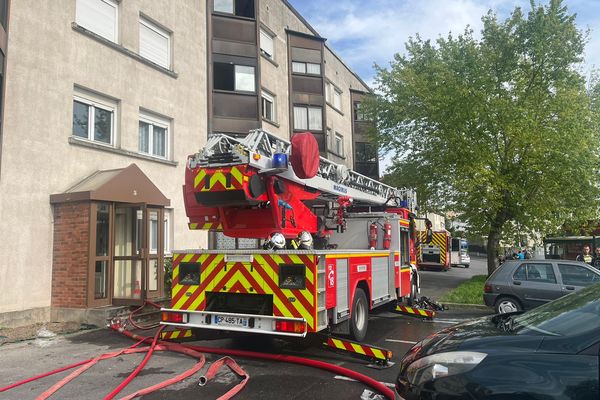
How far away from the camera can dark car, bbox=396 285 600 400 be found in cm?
269

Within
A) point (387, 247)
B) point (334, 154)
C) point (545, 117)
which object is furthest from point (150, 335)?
point (334, 154)

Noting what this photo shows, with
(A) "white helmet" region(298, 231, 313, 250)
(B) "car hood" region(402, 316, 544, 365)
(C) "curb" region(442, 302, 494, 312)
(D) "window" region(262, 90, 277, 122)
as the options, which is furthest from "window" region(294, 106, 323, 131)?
(B) "car hood" region(402, 316, 544, 365)

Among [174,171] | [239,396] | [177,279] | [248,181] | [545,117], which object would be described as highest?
[545,117]

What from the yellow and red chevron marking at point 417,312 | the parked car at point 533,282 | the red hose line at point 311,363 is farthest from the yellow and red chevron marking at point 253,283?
the parked car at point 533,282

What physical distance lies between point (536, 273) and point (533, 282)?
0.23 meters

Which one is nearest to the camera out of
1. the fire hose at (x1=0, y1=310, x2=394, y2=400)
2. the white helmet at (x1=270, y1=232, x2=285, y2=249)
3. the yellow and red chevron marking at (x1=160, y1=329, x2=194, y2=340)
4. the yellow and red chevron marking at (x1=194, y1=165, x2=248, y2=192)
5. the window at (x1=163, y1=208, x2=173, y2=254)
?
the fire hose at (x1=0, y1=310, x2=394, y2=400)

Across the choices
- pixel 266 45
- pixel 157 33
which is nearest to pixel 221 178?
pixel 157 33

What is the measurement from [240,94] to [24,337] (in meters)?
10.5

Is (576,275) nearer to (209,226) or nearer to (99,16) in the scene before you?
(209,226)

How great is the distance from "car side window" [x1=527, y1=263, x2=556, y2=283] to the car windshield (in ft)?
23.2

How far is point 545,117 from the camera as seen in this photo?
59.5 feet

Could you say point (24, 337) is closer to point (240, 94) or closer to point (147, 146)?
point (147, 146)

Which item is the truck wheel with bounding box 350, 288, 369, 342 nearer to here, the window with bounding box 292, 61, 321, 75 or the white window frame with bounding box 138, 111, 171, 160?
the white window frame with bounding box 138, 111, 171, 160

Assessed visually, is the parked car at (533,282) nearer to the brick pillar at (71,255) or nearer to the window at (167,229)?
the window at (167,229)
